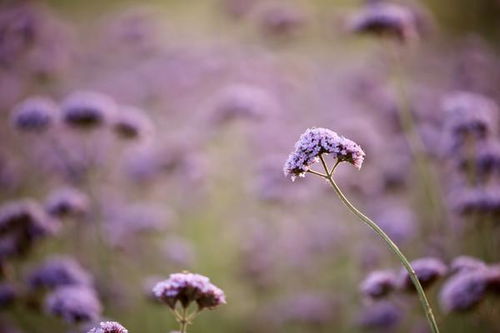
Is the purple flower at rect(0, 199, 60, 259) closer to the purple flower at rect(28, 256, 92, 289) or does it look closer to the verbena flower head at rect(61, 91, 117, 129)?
the purple flower at rect(28, 256, 92, 289)

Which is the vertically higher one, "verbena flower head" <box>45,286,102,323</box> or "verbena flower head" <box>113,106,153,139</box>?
"verbena flower head" <box>113,106,153,139</box>

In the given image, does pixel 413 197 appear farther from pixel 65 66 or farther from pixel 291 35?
pixel 65 66

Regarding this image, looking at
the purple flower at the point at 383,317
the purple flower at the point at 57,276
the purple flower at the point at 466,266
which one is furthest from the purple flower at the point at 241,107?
the purple flower at the point at 466,266

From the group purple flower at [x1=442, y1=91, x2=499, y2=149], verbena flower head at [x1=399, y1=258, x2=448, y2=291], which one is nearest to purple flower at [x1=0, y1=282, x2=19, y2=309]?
verbena flower head at [x1=399, y1=258, x2=448, y2=291]

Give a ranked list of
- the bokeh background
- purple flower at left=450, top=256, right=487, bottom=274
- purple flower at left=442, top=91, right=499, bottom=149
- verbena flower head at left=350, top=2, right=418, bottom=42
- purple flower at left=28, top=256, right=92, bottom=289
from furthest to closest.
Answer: the bokeh background
verbena flower head at left=350, top=2, right=418, bottom=42
purple flower at left=442, top=91, right=499, bottom=149
purple flower at left=28, top=256, right=92, bottom=289
purple flower at left=450, top=256, right=487, bottom=274

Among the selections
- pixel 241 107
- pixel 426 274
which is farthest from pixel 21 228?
pixel 426 274

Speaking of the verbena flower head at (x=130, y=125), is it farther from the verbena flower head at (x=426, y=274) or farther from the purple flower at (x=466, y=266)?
the purple flower at (x=466, y=266)

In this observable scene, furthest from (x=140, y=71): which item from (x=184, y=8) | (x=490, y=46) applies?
(x=184, y=8)
